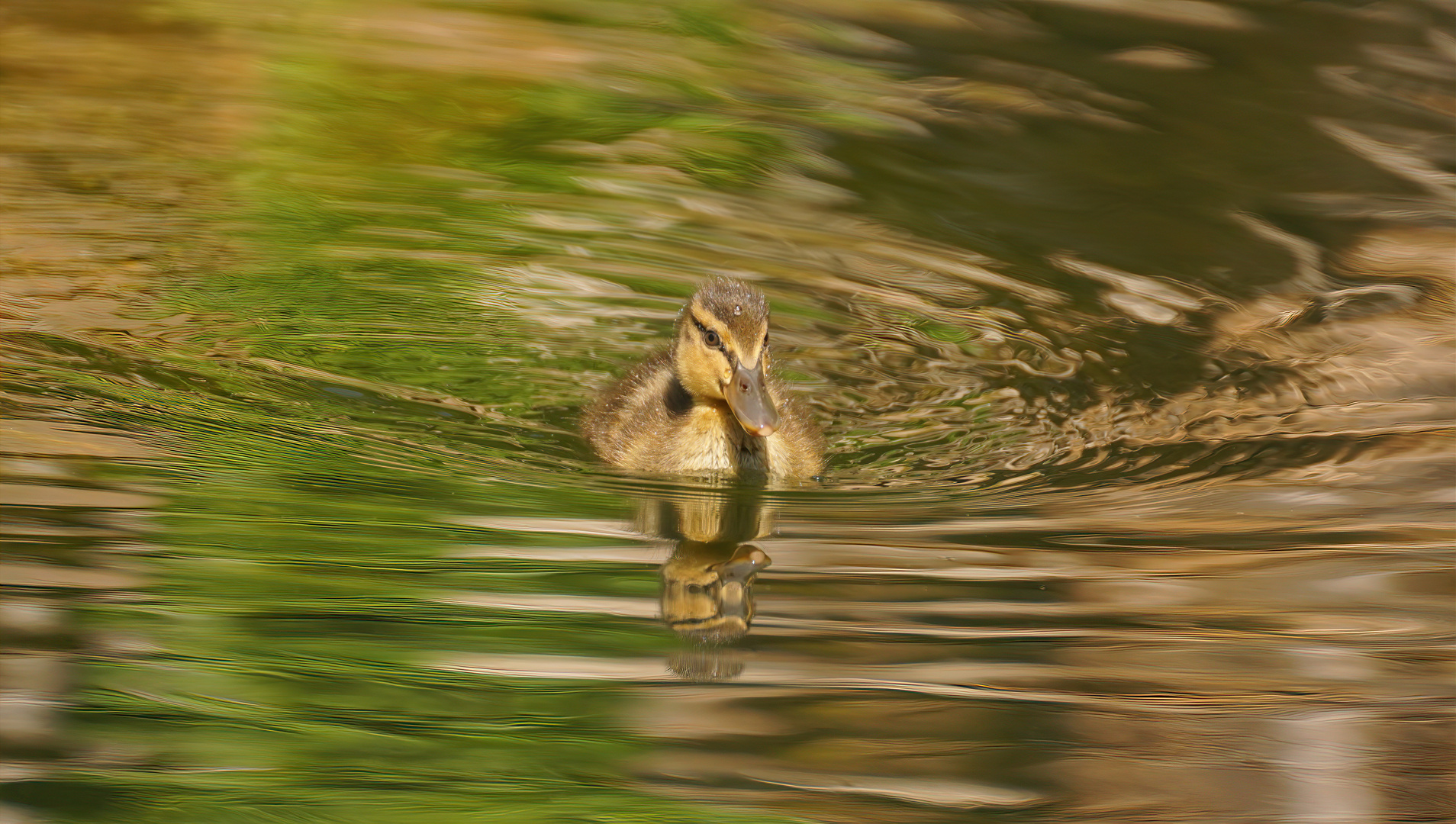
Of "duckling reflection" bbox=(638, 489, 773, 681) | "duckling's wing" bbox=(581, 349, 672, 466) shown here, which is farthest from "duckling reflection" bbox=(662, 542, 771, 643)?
"duckling's wing" bbox=(581, 349, 672, 466)

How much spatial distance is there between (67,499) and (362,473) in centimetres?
69

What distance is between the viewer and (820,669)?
319 cm

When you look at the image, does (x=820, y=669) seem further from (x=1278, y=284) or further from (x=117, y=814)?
(x=1278, y=284)

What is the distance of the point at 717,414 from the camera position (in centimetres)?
483

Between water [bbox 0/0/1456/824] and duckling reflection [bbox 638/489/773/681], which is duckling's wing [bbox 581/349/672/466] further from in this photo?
duckling reflection [bbox 638/489/773/681]

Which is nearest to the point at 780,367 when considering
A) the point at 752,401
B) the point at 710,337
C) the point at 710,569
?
the point at 710,337

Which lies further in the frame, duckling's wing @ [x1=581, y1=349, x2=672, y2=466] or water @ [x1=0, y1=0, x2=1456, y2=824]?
duckling's wing @ [x1=581, y1=349, x2=672, y2=466]

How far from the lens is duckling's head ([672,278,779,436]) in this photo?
4.52 metres

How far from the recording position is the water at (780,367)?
9.52ft

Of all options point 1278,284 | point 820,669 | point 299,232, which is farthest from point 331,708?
point 1278,284

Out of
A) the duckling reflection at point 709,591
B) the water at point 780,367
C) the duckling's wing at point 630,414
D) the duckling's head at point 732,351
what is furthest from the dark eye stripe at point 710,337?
the duckling reflection at point 709,591

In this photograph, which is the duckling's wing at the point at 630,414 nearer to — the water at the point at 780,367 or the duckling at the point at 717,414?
the duckling at the point at 717,414

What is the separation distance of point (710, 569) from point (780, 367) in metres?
2.05

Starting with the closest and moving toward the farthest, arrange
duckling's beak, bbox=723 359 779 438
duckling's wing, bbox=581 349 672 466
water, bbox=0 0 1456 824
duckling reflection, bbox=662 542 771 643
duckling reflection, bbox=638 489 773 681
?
water, bbox=0 0 1456 824
duckling reflection, bbox=638 489 773 681
duckling reflection, bbox=662 542 771 643
duckling's beak, bbox=723 359 779 438
duckling's wing, bbox=581 349 672 466
